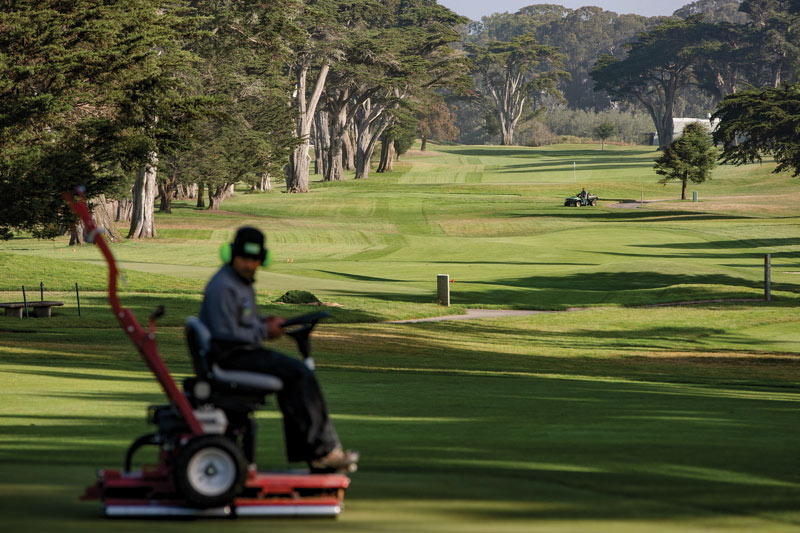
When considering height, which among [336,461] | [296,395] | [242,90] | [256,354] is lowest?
[336,461]

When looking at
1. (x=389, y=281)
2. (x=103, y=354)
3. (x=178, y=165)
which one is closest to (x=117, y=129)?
(x=103, y=354)

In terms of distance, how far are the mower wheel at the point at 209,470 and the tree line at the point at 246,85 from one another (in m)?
22.5

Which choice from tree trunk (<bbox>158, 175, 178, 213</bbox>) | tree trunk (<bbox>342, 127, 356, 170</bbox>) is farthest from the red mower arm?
tree trunk (<bbox>342, 127, 356, 170</bbox>)

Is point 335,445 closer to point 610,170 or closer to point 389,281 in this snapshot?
point 389,281

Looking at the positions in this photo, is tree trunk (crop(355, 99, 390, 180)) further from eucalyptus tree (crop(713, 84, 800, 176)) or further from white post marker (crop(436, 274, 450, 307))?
white post marker (crop(436, 274, 450, 307))

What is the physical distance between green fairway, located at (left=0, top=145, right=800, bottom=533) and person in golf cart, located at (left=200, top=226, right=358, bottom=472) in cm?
51


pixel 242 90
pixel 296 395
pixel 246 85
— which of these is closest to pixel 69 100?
pixel 296 395

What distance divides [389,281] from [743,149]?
3018 centimetres

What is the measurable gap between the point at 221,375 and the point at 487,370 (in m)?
17.7

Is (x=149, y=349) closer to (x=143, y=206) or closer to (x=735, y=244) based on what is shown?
(x=143, y=206)

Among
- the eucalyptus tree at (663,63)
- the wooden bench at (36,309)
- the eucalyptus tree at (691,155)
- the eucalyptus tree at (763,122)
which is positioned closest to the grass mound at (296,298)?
the wooden bench at (36,309)

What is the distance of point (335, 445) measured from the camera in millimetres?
7148

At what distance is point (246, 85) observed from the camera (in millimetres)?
73438

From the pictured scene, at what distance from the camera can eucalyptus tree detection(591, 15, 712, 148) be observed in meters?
159
